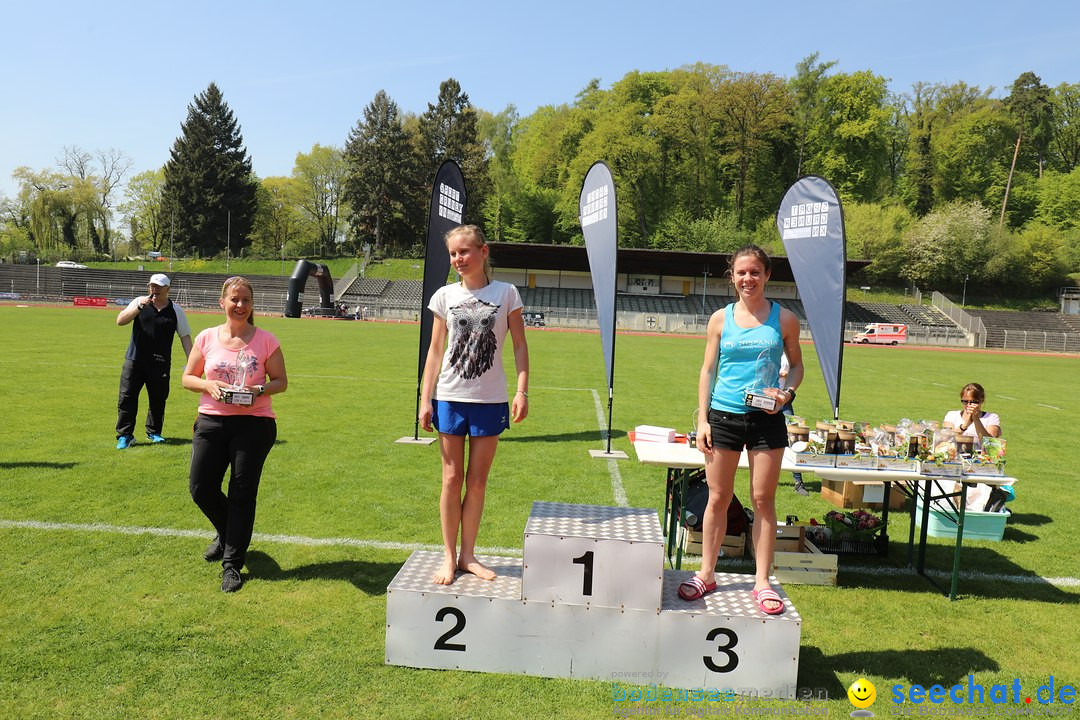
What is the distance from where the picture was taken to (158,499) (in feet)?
18.5

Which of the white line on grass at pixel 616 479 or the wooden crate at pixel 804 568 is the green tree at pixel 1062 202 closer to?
the white line on grass at pixel 616 479

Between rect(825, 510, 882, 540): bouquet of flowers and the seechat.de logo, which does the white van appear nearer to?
rect(825, 510, 882, 540): bouquet of flowers

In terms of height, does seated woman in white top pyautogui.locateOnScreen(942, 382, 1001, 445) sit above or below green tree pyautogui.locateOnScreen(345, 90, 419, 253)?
below

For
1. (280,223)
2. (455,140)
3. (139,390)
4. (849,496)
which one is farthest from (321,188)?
(849,496)

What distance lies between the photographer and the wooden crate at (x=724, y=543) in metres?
4.89

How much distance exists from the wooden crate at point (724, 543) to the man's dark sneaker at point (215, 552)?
303 centimetres

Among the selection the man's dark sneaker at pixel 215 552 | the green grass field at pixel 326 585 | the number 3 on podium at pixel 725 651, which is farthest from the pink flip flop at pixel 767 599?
the man's dark sneaker at pixel 215 552

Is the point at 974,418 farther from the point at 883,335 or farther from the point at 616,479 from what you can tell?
the point at 883,335

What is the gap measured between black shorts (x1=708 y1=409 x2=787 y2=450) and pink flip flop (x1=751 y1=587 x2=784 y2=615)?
0.68 m

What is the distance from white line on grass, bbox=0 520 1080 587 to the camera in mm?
4777

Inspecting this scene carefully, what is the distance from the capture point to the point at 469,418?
348cm

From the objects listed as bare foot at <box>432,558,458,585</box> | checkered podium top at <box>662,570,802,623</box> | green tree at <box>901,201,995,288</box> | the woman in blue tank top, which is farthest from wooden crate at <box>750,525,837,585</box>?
green tree at <box>901,201,995,288</box>

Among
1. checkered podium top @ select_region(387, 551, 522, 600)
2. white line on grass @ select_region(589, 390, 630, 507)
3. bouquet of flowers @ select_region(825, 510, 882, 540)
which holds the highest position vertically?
checkered podium top @ select_region(387, 551, 522, 600)

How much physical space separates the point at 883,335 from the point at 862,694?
43.0m
